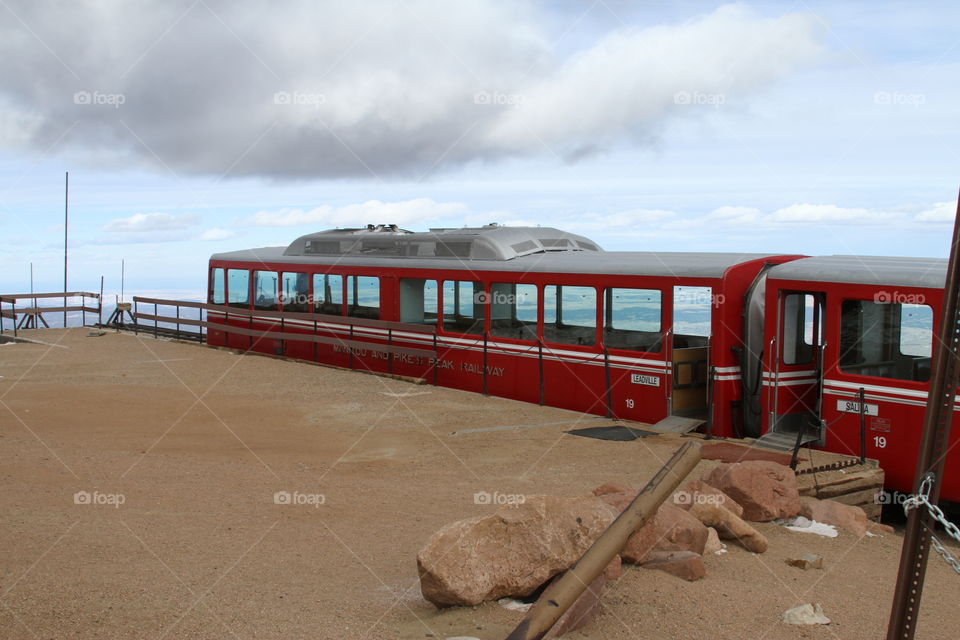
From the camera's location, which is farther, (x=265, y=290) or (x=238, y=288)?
(x=238, y=288)

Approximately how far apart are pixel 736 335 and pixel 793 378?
39.2 inches

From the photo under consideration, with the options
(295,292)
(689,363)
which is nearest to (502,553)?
(689,363)

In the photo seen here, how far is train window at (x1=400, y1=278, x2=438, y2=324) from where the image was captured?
722 inches

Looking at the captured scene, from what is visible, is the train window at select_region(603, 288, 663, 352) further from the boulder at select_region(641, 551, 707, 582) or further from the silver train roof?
the boulder at select_region(641, 551, 707, 582)

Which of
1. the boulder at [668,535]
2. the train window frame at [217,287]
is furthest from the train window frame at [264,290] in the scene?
the boulder at [668,535]

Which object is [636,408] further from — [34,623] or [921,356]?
[34,623]

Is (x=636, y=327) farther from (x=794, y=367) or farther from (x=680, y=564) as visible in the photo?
(x=680, y=564)

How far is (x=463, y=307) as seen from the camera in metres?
17.5

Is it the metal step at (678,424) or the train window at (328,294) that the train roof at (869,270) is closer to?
the metal step at (678,424)

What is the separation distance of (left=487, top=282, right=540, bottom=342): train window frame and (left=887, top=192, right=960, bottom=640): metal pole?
11.5m

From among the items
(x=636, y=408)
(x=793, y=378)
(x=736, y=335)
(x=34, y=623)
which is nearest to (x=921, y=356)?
(x=793, y=378)

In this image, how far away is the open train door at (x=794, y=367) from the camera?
12.0 m

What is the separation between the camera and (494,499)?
29.5ft

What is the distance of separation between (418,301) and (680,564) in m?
12.5
